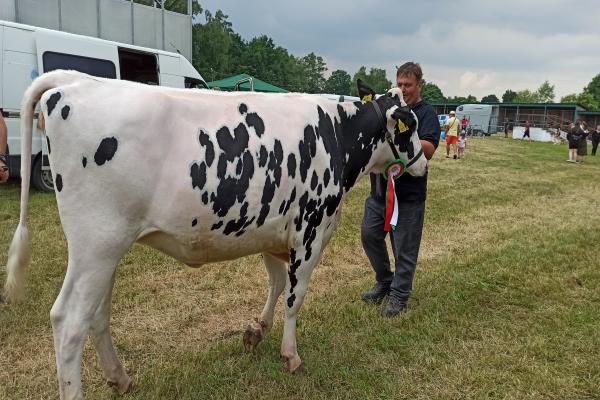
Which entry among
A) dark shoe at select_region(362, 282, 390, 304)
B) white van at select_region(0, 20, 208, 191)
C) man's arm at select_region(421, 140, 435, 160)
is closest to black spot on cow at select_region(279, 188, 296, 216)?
man's arm at select_region(421, 140, 435, 160)

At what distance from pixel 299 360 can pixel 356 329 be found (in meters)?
0.82

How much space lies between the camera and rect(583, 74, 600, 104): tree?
9688cm

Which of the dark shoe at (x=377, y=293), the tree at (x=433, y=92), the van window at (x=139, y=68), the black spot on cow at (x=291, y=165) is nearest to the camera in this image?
the black spot on cow at (x=291, y=165)

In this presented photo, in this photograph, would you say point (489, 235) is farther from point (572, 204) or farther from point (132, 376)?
point (132, 376)

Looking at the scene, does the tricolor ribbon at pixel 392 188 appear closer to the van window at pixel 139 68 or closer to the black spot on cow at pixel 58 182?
the black spot on cow at pixel 58 182

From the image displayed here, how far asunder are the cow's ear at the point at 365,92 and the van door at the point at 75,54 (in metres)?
6.38

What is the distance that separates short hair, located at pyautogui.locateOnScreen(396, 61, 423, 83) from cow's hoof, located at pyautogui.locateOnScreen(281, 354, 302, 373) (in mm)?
2583

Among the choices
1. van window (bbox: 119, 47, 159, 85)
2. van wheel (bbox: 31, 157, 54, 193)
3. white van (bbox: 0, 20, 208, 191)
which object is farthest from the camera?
van window (bbox: 119, 47, 159, 85)

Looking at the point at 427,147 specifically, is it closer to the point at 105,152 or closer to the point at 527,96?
the point at 105,152

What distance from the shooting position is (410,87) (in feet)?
13.4

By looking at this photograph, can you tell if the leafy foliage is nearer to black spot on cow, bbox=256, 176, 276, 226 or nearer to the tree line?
the tree line

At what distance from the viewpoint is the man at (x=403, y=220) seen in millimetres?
4043

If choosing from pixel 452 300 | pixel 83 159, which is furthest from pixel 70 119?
pixel 452 300

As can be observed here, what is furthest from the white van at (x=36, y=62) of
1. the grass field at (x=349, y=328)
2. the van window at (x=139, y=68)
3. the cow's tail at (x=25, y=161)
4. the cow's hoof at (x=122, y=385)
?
the cow's hoof at (x=122, y=385)
